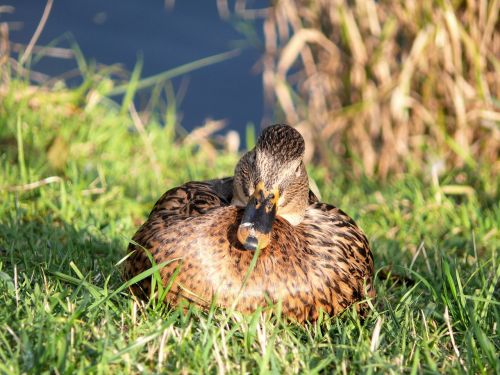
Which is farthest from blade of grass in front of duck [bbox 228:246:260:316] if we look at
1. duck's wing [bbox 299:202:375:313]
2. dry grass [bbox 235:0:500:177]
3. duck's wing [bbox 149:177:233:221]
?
dry grass [bbox 235:0:500:177]

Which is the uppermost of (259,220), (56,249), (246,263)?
(259,220)

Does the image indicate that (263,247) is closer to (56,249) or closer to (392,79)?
(56,249)

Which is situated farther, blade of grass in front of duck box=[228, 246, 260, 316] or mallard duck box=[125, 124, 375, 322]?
mallard duck box=[125, 124, 375, 322]

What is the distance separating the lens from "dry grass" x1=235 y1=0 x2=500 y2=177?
20.1 feet

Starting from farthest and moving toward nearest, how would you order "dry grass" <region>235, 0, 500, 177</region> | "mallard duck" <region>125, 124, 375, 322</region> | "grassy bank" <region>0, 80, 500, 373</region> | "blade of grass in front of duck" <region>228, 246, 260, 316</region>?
"dry grass" <region>235, 0, 500, 177</region>, "mallard duck" <region>125, 124, 375, 322</region>, "blade of grass in front of duck" <region>228, 246, 260, 316</region>, "grassy bank" <region>0, 80, 500, 373</region>

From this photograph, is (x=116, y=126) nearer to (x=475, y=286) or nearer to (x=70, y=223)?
(x=70, y=223)

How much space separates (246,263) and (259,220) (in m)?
0.17

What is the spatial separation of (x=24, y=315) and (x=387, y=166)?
4838 millimetres

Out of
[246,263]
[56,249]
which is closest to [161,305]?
[246,263]

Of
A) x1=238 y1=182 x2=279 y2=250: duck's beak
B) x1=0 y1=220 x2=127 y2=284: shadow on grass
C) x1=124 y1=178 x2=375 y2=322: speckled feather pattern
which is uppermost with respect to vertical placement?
x1=238 y1=182 x2=279 y2=250: duck's beak

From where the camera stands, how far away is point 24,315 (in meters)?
2.43

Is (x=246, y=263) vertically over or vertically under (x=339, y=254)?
over

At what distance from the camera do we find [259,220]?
8.75 ft

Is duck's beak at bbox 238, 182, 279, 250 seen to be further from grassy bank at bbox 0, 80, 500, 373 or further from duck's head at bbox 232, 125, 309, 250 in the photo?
grassy bank at bbox 0, 80, 500, 373
